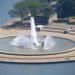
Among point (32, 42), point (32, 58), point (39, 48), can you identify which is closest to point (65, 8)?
point (32, 42)

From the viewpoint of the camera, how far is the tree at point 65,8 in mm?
55734

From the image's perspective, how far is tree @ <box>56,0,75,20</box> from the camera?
183ft

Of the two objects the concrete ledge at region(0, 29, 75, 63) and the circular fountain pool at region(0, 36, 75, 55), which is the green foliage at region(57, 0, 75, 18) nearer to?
the circular fountain pool at region(0, 36, 75, 55)

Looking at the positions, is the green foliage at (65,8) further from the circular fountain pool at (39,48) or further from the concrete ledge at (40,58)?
the concrete ledge at (40,58)

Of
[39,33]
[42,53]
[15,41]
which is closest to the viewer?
[42,53]

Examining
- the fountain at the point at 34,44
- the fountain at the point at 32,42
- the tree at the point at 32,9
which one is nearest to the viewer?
the fountain at the point at 34,44

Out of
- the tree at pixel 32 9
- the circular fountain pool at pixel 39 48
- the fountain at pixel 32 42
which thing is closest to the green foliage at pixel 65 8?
the tree at pixel 32 9

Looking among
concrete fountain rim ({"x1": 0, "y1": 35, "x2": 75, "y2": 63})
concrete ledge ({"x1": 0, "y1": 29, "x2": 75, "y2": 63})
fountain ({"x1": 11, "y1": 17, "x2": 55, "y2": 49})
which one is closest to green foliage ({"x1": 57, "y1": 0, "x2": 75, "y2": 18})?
fountain ({"x1": 11, "y1": 17, "x2": 55, "y2": 49})

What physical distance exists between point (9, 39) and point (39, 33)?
18.4ft

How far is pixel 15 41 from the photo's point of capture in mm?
39812

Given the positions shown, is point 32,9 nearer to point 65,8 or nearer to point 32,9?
point 32,9
